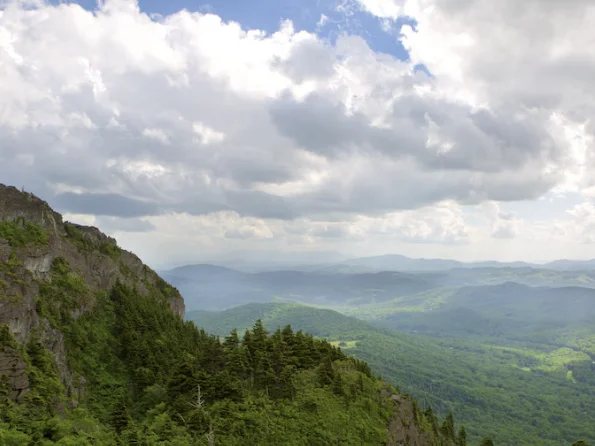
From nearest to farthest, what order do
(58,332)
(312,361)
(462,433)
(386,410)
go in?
1. (58,332)
2. (386,410)
3. (312,361)
4. (462,433)

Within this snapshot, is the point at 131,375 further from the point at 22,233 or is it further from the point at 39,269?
the point at 22,233

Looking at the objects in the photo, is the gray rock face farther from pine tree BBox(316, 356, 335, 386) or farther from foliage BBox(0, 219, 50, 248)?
pine tree BBox(316, 356, 335, 386)

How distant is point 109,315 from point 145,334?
22.2ft

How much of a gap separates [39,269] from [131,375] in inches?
780

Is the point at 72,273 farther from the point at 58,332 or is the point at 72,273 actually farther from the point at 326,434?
the point at 326,434

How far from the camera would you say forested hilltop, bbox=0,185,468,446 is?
37.8 metres

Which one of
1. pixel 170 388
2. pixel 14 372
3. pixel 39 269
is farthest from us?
pixel 39 269

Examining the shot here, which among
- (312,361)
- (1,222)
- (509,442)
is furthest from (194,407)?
(509,442)

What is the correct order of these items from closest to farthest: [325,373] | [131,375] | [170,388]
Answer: [170,388] < [325,373] < [131,375]

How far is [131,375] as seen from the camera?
5609cm

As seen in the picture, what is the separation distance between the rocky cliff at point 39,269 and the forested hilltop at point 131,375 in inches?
7.4

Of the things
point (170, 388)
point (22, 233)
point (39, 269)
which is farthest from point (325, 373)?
point (22, 233)

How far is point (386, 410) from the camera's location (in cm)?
5512

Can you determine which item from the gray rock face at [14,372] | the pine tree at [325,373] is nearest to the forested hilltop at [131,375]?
the gray rock face at [14,372]
